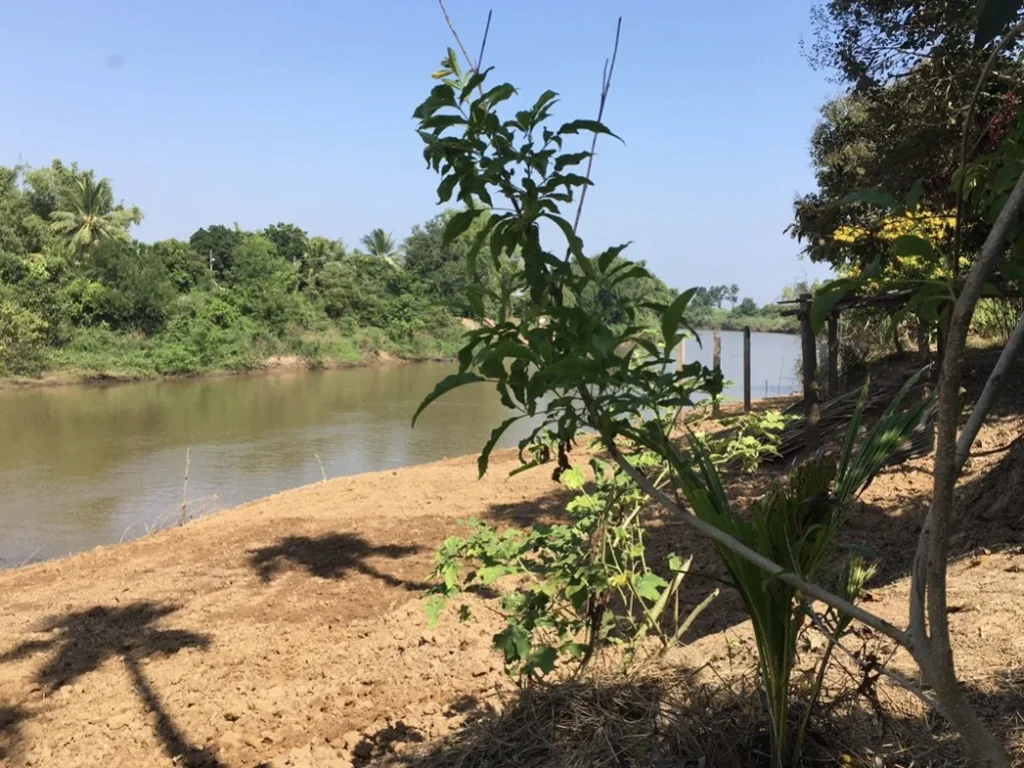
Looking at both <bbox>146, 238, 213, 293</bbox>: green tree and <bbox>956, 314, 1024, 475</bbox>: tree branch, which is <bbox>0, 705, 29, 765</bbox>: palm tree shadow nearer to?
<bbox>956, 314, 1024, 475</bbox>: tree branch

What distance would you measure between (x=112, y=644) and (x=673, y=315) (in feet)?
16.0

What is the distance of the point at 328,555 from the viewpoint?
272 inches

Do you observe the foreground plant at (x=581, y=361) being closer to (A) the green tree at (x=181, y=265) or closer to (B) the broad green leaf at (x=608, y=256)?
(B) the broad green leaf at (x=608, y=256)

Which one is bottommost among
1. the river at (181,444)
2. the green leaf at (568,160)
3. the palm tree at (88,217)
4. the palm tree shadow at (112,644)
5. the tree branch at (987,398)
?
the river at (181,444)

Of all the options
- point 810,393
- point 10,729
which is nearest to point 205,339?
point 810,393

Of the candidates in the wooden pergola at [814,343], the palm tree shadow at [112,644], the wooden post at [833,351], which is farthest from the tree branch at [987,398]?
the wooden post at [833,351]

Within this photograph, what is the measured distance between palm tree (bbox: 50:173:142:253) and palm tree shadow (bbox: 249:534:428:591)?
1275 inches

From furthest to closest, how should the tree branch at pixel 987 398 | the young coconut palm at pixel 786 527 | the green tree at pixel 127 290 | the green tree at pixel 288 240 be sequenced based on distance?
the green tree at pixel 288 240 < the green tree at pixel 127 290 < the young coconut palm at pixel 786 527 < the tree branch at pixel 987 398

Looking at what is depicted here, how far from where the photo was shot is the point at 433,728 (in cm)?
293

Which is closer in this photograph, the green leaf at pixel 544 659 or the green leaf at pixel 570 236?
the green leaf at pixel 570 236

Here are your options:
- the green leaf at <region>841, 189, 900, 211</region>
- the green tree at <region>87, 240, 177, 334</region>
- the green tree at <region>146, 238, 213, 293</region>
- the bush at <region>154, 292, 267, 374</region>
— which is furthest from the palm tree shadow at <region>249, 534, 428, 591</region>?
the green tree at <region>146, 238, 213, 293</region>

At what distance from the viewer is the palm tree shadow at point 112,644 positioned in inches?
171

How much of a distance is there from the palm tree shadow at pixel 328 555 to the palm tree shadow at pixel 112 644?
3.43 feet

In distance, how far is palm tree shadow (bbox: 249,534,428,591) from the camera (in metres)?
6.38
